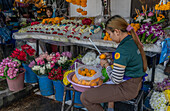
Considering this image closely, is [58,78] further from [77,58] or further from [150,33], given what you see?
[150,33]

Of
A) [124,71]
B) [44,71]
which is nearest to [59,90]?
[44,71]

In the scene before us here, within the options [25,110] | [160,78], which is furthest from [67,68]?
[160,78]

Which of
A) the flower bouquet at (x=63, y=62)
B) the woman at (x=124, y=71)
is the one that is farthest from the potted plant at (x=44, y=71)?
the woman at (x=124, y=71)

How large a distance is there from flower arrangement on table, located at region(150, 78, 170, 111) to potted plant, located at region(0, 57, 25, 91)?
8.84 feet

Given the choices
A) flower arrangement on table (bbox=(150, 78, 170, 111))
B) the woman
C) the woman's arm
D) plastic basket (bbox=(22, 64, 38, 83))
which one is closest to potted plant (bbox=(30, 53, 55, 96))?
plastic basket (bbox=(22, 64, 38, 83))

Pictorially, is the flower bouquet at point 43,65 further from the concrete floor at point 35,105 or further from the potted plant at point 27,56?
the concrete floor at point 35,105

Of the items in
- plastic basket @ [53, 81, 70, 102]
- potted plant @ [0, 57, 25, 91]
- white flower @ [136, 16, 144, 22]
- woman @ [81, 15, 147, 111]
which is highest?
white flower @ [136, 16, 144, 22]

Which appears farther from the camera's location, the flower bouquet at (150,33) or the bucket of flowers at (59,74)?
the bucket of flowers at (59,74)

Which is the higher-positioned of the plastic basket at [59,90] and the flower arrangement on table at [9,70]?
the flower arrangement on table at [9,70]

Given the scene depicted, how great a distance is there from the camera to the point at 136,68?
1688mm

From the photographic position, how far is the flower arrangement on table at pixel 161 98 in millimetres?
2279

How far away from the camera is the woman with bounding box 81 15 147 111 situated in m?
1.62

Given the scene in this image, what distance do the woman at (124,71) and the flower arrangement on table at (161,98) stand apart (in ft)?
2.88

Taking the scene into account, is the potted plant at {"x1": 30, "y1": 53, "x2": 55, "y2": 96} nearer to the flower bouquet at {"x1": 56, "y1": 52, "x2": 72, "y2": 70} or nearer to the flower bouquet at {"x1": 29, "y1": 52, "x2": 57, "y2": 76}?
the flower bouquet at {"x1": 29, "y1": 52, "x2": 57, "y2": 76}
